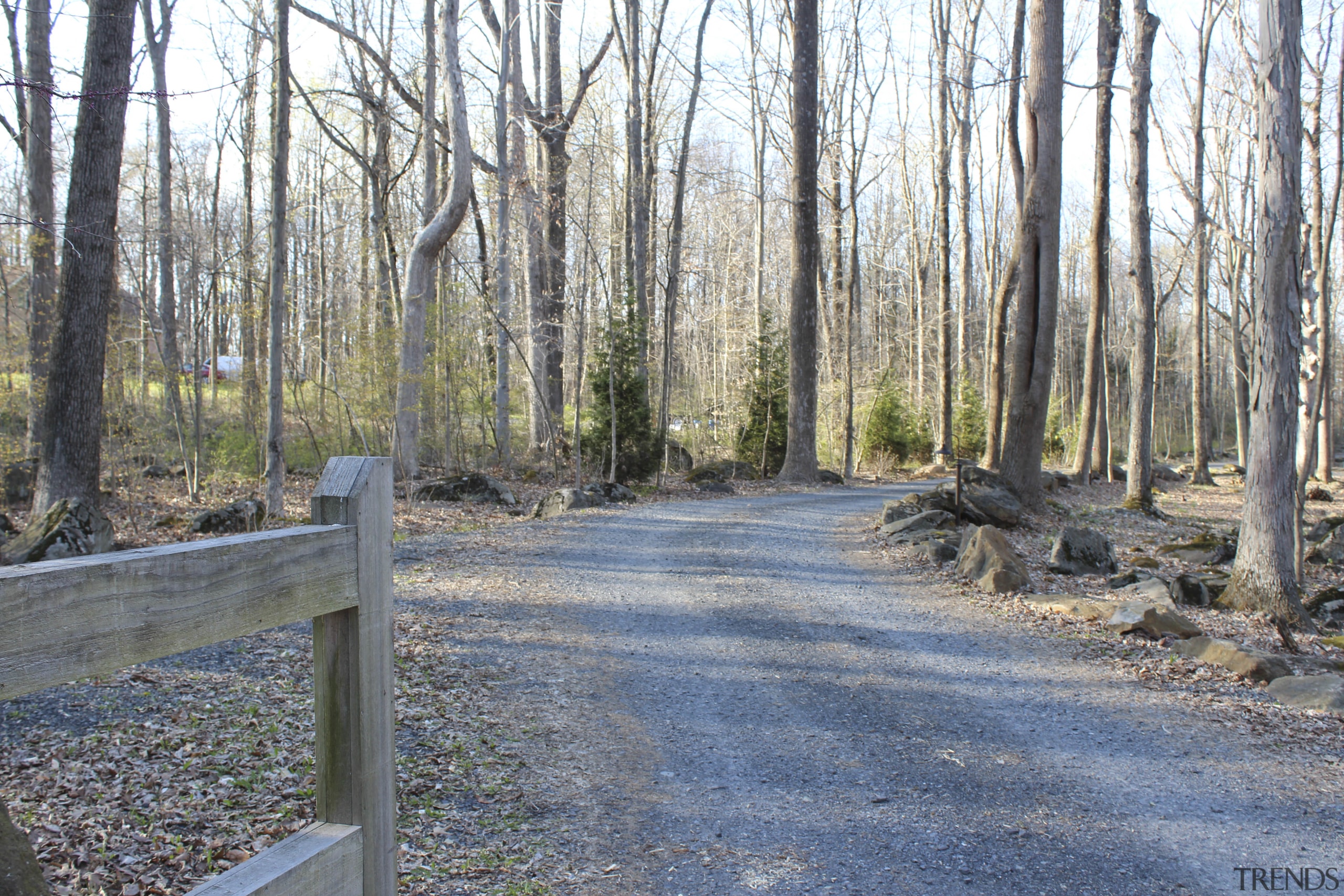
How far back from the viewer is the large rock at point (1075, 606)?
713 cm

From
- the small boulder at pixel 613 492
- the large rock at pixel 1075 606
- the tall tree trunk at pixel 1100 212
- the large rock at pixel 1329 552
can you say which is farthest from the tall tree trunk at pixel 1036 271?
the small boulder at pixel 613 492

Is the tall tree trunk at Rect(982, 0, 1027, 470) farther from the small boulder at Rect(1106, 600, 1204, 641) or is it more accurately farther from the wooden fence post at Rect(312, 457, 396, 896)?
the wooden fence post at Rect(312, 457, 396, 896)

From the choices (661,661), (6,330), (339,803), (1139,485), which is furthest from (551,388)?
(339,803)

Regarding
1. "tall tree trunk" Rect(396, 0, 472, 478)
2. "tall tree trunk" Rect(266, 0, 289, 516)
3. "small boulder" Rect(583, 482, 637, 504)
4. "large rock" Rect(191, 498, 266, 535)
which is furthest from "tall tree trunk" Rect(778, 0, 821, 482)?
"large rock" Rect(191, 498, 266, 535)

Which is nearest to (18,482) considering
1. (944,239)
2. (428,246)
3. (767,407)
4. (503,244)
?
(428,246)

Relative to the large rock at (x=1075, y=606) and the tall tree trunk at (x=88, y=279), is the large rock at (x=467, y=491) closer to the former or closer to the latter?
the tall tree trunk at (x=88, y=279)

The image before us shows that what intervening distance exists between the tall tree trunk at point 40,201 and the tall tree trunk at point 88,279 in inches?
171

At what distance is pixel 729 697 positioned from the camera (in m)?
5.18

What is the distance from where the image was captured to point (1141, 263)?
17.8 m

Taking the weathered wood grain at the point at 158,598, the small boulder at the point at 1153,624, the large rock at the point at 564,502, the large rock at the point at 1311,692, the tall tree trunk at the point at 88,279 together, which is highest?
the tall tree trunk at the point at 88,279

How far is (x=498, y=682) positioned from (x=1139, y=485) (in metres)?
16.4

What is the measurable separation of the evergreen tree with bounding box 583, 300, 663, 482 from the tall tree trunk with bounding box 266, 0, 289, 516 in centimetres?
705

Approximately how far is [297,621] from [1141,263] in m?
19.8

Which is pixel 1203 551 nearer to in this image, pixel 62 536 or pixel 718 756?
pixel 718 756
